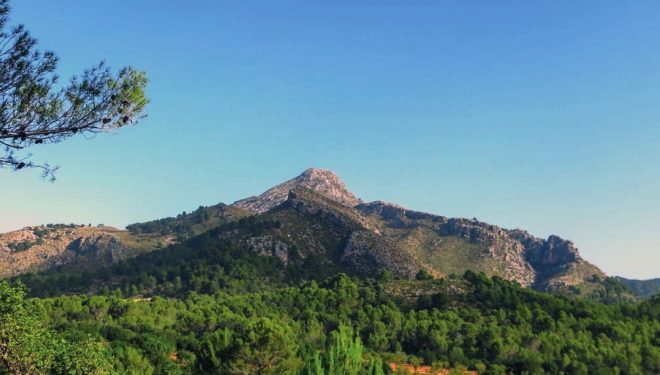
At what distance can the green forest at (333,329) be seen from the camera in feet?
93.1

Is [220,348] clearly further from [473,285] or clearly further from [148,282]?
[148,282]

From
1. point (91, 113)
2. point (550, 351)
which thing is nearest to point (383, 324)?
point (550, 351)

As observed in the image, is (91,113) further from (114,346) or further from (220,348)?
(114,346)

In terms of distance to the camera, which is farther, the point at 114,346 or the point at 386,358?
the point at 386,358

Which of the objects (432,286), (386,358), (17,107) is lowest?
(386,358)

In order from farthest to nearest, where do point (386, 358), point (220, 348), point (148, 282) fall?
point (148, 282)
point (386, 358)
point (220, 348)

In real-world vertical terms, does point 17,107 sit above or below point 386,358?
above

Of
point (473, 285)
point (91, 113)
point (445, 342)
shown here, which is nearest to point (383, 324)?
point (445, 342)

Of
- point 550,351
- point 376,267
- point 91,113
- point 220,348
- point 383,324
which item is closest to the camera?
point 91,113

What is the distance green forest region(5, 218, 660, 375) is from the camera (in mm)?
28375

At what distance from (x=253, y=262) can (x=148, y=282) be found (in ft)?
116

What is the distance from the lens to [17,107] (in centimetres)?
1786

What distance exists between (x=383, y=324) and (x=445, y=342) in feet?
44.5

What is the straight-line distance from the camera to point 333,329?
10319 cm
